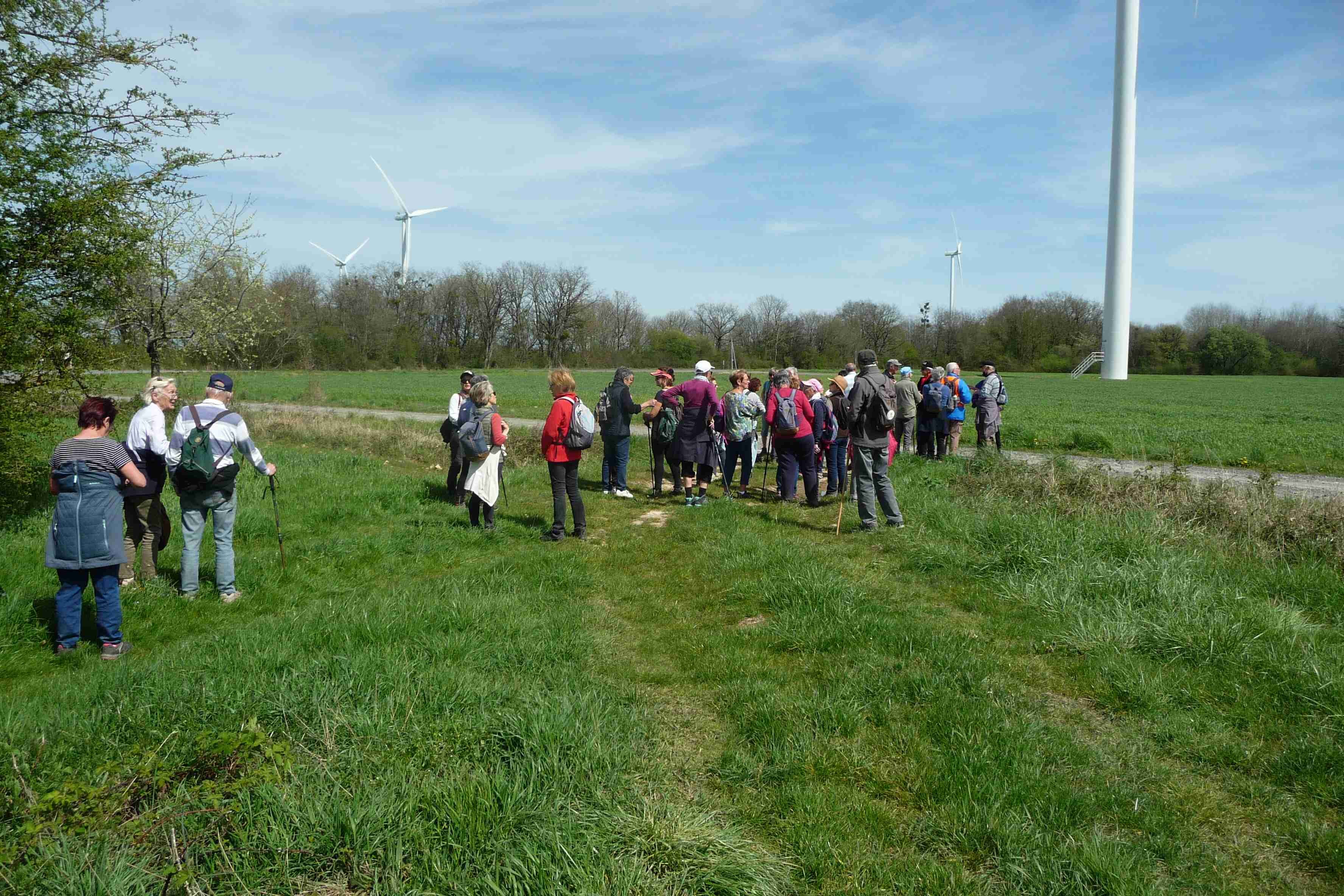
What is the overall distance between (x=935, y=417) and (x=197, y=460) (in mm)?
12646

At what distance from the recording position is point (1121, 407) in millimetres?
35125

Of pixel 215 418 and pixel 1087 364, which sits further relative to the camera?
pixel 1087 364

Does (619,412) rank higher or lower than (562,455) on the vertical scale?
higher

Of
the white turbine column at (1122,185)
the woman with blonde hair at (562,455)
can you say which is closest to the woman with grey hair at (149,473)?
the woman with blonde hair at (562,455)

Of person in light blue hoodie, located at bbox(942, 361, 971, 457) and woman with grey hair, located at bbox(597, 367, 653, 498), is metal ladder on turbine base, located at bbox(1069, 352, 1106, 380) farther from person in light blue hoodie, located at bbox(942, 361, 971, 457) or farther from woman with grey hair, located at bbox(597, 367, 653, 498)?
woman with grey hair, located at bbox(597, 367, 653, 498)

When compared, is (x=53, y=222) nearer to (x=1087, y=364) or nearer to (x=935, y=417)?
(x=935, y=417)

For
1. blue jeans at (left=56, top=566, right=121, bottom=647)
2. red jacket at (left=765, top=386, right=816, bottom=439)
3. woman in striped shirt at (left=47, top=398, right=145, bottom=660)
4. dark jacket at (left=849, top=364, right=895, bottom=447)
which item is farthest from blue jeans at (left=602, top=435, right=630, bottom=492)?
blue jeans at (left=56, top=566, right=121, bottom=647)

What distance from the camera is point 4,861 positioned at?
282 centimetres

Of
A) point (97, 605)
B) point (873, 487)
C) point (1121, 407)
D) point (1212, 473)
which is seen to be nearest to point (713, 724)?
point (97, 605)

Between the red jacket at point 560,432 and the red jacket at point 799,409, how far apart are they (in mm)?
3213

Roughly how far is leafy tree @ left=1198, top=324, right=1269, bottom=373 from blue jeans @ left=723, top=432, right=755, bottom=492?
321 ft

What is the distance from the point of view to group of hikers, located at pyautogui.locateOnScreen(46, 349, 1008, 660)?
6012 mm

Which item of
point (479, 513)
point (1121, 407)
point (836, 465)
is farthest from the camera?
point (1121, 407)

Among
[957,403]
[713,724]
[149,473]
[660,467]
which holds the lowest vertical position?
[713,724]
